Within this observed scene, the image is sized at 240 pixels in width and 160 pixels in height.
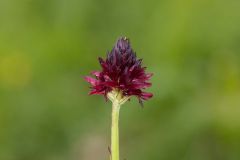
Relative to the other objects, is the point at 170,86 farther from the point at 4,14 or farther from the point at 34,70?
the point at 4,14

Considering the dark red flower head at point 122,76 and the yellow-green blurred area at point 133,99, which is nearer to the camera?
the dark red flower head at point 122,76

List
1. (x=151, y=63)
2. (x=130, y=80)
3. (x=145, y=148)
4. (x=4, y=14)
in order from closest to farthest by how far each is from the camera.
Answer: (x=130, y=80) < (x=145, y=148) < (x=151, y=63) < (x=4, y=14)

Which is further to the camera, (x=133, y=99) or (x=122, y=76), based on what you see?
(x=133, y=99)

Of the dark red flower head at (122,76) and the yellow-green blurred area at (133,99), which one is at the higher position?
the yellow-green blurred area at (133,99)

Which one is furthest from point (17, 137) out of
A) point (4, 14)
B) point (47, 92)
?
point (4, 14)
